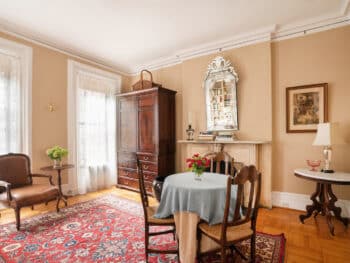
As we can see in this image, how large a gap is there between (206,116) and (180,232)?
2612 millimetres

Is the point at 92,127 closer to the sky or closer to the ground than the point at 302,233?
closer to the sky

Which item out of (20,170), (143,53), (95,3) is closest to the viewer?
(95,3)

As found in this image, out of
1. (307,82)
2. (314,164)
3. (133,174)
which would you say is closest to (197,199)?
(314,164)

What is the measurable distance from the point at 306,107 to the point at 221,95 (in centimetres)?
140

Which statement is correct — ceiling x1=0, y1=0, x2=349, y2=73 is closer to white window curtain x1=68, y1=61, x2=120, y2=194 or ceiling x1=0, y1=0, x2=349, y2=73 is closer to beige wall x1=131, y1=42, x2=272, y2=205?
beige wall x1=131, y1=42, x2=272, y2=205

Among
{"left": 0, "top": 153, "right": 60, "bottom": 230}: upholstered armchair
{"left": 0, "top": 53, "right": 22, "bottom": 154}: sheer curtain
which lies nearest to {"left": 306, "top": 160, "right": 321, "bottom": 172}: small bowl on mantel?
{"left": 0, "top": 153, "right": 60, "bottom": 230}: upholstered armchair

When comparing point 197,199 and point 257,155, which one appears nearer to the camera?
point 197,199

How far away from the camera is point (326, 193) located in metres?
2.75

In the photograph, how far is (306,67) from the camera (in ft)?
10.8

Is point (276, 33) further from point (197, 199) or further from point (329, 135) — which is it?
point (197, 199)

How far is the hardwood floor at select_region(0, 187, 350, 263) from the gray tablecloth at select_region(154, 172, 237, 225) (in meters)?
0.93

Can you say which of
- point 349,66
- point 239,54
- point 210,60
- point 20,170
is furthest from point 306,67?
point 20,170

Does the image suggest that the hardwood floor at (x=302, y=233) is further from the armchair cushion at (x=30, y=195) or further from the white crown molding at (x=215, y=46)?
the white crown molding at (x=215, y=46)

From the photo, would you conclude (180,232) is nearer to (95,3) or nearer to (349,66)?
(95,3)
